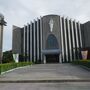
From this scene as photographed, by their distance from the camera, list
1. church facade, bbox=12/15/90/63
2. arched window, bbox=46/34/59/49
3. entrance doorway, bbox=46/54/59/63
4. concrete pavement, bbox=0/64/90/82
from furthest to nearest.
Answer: entrance doorway, bbox=46/54/59/63, arched window, bbox=46/34/59/49, church facade, bbox=12/15/90/63, concrete pavement, bbox=0/64/90/82

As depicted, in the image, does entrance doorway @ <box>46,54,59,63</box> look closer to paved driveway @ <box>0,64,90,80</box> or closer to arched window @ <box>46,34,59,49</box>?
arched window @ <box>46,34,59,49</box>

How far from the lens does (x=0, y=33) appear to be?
40281 millimetres

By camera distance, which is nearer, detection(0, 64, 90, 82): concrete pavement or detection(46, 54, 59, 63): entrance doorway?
detection(0, 64, 90, 82): concrete pavement

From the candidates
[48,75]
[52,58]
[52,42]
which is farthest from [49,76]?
[52,58]

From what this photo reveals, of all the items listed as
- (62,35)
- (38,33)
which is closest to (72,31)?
(62,35)

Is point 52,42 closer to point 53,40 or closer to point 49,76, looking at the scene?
point 53,40

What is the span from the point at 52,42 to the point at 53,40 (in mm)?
1008

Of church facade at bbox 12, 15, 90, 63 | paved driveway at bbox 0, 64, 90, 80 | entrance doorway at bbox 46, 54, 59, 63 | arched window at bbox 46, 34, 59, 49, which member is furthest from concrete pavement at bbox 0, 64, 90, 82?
entrance doorway at bbox 46, 54, 59, 63

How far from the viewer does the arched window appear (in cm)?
6618

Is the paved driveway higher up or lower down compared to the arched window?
lower down

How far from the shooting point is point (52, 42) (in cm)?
6656

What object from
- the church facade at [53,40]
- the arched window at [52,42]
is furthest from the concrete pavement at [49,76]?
the arched window at [52,42]

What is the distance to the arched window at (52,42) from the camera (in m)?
66.2

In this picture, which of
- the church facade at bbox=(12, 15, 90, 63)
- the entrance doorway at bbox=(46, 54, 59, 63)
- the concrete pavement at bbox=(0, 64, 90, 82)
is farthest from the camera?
the entrance doorway at bbox=(46, 54, 59, 63)
